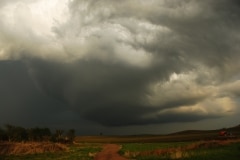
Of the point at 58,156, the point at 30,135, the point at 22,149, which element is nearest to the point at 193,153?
the point at 58,156

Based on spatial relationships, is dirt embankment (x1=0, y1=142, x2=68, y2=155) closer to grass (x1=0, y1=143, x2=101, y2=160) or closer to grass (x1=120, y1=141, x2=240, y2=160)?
grass (x1=0, y1=143, x2=101, y2=160)

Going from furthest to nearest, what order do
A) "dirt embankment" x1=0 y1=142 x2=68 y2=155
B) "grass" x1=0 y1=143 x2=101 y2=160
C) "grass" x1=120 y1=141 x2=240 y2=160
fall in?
"dirt embankment" x1=0 y1=142 x2=68 y2=155 < "grass" x1=0 y1=143 x2=101 y2=160 < "grass" x1=120 y1=141 x2=240 y2=160

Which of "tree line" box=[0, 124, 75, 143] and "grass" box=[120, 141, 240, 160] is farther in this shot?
"tree line" box=[0, 124, 75, 143]

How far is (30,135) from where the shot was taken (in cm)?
15788

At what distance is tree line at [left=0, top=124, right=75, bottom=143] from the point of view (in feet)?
461

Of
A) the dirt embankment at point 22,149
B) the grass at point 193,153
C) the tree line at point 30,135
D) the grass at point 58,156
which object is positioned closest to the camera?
the grass at point 193,153

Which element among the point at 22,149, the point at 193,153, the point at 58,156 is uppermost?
the point at 22,149

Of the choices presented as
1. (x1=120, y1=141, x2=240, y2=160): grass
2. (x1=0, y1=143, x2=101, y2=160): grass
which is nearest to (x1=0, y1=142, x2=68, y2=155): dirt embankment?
(x1=0, y1=143, x2=101, y2=160): grass

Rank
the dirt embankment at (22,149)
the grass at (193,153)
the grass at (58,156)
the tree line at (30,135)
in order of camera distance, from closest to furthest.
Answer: the grass at (193,153) < the grass at (58,156) < the dirt embankment at (22,149) < the tree line at (30,135)

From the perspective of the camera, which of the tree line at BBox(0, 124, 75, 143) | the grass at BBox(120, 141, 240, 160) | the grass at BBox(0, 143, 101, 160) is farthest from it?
the tree line at BBox(0, 124, 75, 143)

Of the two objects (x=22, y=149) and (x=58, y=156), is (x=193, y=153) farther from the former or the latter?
(x=22, y=149)

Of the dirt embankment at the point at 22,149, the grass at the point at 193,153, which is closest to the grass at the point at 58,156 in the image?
the grass at the point at 193,153

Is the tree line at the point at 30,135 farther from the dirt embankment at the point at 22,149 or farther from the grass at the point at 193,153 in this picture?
the grass at the point at 193,153

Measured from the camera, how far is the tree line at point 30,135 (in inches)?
5531
